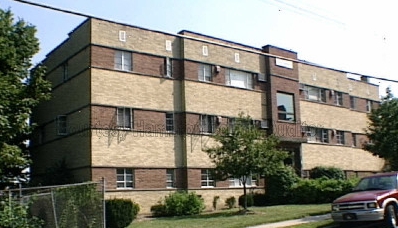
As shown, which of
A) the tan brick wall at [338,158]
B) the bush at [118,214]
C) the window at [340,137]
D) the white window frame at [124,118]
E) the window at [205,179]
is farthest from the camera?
the window at [340,137]

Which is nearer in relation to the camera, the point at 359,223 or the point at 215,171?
the point at 359,223

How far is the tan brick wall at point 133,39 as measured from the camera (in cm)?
2761

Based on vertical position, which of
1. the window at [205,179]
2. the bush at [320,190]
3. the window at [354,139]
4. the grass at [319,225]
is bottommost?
the grass at [319,225]

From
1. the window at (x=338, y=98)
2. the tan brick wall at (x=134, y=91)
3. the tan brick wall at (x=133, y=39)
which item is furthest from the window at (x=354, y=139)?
the tan brick wall at (x=133, y=39)

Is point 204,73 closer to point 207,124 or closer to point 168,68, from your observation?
point 168,68

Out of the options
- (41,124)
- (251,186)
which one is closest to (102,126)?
(41,124)

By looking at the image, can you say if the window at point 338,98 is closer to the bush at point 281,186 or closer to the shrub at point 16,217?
the bush at point 281,186

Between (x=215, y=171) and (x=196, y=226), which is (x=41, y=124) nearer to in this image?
(x=215, y=171)

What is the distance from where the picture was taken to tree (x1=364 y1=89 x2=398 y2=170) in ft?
83.4

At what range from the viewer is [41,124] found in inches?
1316

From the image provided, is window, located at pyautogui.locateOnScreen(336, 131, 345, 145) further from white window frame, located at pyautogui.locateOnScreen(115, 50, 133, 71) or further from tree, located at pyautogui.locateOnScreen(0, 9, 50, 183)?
tree, located at pyautogui.locateOnScreen(0, 9, 50, 183)

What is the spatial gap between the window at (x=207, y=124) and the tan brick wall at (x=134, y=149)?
1.93 meters

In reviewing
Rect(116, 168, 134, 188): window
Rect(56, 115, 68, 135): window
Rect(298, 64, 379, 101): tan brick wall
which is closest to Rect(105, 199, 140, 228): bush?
Rect(116, 168, 134, 188): window

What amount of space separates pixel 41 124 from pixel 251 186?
534 inches
